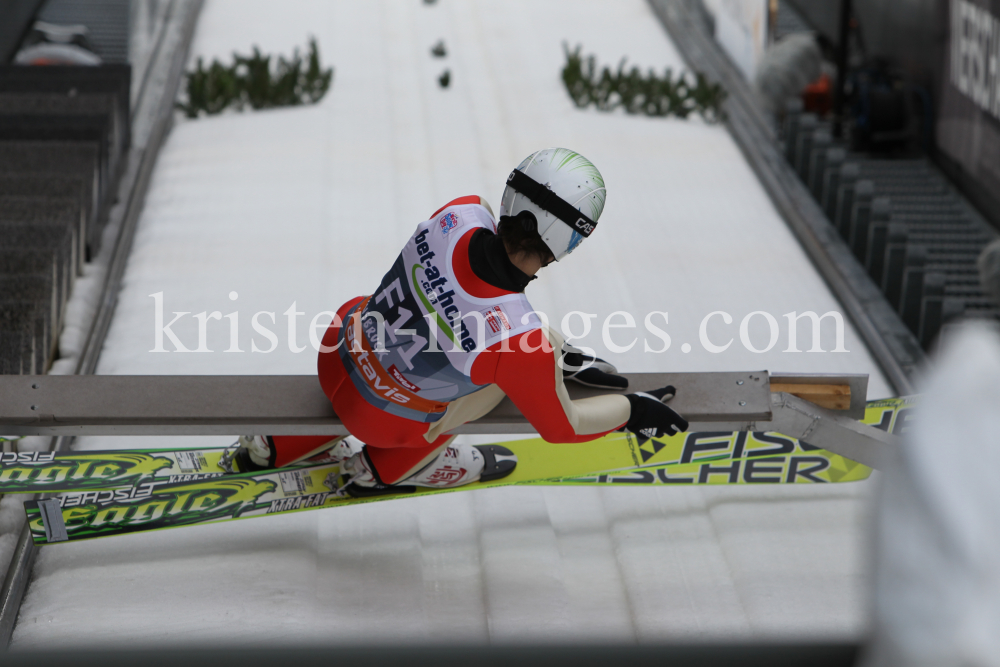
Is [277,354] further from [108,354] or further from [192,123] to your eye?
[192,123]

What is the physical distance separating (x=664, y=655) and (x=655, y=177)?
16.2 feet

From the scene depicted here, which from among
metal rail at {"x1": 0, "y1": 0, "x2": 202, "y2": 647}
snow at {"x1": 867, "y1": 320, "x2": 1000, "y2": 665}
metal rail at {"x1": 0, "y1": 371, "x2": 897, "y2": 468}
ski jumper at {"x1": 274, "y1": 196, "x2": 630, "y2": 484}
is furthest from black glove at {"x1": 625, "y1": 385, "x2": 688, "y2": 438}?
snow at {"x1": 867, "y1": 320, "x2": 1000, "y2": 665}

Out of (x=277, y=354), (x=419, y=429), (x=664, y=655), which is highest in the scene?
(x=664, y=655)

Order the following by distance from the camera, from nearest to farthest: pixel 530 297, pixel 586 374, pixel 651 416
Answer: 1. pixel 651 416
2. pixel 586 374
3. pixel 530 297

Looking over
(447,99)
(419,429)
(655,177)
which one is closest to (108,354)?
(419,429)

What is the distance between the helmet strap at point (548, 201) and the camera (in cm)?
198

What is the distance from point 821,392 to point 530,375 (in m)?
1.04

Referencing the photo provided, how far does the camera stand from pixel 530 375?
198cm

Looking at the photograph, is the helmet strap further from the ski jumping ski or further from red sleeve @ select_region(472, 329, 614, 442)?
the ski jumping ski

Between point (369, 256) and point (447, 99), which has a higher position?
point (447, 99)

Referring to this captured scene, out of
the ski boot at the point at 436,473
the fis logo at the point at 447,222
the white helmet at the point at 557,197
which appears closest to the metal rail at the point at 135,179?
the ski boot at the point at 436,473

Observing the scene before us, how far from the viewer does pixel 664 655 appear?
794mm

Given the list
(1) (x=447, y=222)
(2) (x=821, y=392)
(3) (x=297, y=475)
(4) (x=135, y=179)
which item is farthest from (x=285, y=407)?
(4) (x=135, y=179)

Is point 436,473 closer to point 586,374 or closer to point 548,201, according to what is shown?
point 586,374
